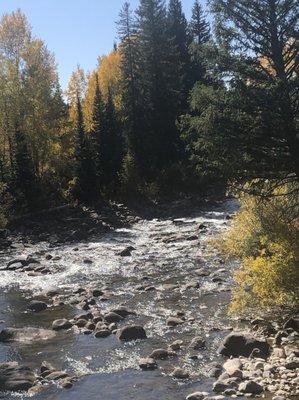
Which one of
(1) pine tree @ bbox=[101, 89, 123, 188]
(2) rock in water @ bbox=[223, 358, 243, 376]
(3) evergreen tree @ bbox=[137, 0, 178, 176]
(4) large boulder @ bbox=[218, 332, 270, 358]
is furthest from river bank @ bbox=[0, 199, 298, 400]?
(3) evergreen tree @ bbox=[137, 0, 178, 176]

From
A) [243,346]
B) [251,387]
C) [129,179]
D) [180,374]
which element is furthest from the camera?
[129,179]

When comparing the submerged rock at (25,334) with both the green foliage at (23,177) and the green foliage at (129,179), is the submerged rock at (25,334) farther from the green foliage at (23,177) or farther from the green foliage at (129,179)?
the green foliage at (129,179)

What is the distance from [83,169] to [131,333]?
32.7m

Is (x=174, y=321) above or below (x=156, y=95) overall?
below

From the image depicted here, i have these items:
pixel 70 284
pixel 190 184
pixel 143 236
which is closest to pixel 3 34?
pixel 190 184

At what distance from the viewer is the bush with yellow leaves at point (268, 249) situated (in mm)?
14391

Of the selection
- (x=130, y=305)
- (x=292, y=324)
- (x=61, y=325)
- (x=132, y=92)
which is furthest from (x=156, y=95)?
(x=292, y=324)

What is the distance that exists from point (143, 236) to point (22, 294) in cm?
1420

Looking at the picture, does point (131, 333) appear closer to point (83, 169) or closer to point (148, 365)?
point (148, 365)

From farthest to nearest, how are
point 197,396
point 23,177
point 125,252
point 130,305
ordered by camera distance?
1. point 23,177
2. point 125,252
3. point 130,305
4. point 197,396

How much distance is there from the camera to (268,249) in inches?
634

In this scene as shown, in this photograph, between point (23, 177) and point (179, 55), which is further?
point (179, 55)

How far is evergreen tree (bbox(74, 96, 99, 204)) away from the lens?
47.4 meters

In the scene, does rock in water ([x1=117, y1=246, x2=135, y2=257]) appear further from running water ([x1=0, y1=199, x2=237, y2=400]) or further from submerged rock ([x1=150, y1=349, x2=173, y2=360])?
submerged rock ([x1=150, y1=349, x2=173, y2=360])
